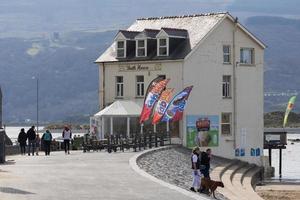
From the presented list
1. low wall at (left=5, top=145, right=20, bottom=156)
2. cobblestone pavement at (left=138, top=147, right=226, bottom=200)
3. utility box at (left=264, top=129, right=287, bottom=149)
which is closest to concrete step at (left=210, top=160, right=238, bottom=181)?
cobblestone pavement at (left=138, top=147, right=226, bottom=200)

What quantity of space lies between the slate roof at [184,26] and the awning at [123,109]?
11.4ft

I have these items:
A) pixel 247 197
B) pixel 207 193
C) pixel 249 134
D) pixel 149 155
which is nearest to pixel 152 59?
pixel 249 134

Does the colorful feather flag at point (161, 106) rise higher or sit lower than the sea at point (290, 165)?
higher

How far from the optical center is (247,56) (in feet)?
246

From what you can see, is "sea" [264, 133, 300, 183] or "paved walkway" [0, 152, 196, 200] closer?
"paved walkway" [0, 152, 196, 200]

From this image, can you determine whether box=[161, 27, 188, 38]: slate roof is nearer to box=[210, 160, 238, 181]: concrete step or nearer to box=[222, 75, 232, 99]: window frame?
box=[222, 75, 232, 99]: window frame

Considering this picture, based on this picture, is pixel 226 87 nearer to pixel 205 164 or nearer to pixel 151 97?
pixel 151 97

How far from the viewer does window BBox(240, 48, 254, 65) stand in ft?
244

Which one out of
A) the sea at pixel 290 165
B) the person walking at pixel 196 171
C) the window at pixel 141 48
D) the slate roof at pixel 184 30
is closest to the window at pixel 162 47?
the slate roof at pixel 184 30

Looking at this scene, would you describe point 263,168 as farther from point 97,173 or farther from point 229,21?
point 97,173

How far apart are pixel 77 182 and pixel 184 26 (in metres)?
40.9

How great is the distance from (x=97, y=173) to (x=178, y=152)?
21.4 m

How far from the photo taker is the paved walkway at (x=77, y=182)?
1192 inches

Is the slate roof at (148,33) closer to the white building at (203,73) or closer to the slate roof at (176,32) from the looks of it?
the white building at (203,73)
